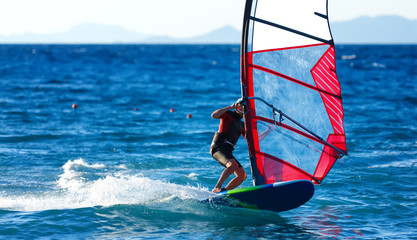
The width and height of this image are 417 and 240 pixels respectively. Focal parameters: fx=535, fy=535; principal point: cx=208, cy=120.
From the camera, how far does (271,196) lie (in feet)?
26.8

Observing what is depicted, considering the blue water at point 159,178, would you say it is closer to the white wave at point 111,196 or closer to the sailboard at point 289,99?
the white wave at point 111,196

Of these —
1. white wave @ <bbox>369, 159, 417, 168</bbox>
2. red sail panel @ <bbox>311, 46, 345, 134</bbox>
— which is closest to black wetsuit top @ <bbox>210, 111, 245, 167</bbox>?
red sail panel @ <bbox>311, 46, 345, 134</bbox>

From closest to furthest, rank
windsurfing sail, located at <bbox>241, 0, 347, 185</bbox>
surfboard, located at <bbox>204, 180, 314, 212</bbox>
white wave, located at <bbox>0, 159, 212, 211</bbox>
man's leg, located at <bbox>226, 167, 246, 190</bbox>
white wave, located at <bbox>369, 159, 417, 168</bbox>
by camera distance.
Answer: windsurfing sail, located at <bbox>241, 0, 347, 185</bbox>, surfboard, located at <bbox>204, 180, 314, 212</bbox>, man's leg, located at <bbox>226, 167, 246, 190</bbox>, white wave, located at <bbox>0, 159, 212, 211</bbox>, white wave, located at <bbox>369, 159, 417, 168</bbox>

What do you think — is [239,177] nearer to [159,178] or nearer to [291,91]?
[291,91]

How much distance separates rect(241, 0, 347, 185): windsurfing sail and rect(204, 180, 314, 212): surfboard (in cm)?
29

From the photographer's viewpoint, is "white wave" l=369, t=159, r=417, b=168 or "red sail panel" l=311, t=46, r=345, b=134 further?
"white wave" l=369, t=159, r=417, b=168

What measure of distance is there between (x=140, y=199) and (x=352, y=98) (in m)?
19.4

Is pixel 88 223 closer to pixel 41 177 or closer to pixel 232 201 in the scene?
pixel 232 201

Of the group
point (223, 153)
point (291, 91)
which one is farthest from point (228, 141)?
point (291, 91)

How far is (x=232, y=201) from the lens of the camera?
8.36 meters

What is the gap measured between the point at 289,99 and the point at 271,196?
59.5 inches

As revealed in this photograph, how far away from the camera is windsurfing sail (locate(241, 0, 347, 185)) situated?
790cm

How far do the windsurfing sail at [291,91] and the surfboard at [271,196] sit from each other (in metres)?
0.29

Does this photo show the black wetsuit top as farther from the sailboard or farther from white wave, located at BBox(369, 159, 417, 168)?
white wave, located at BBox(369, 159, 417, 168)
